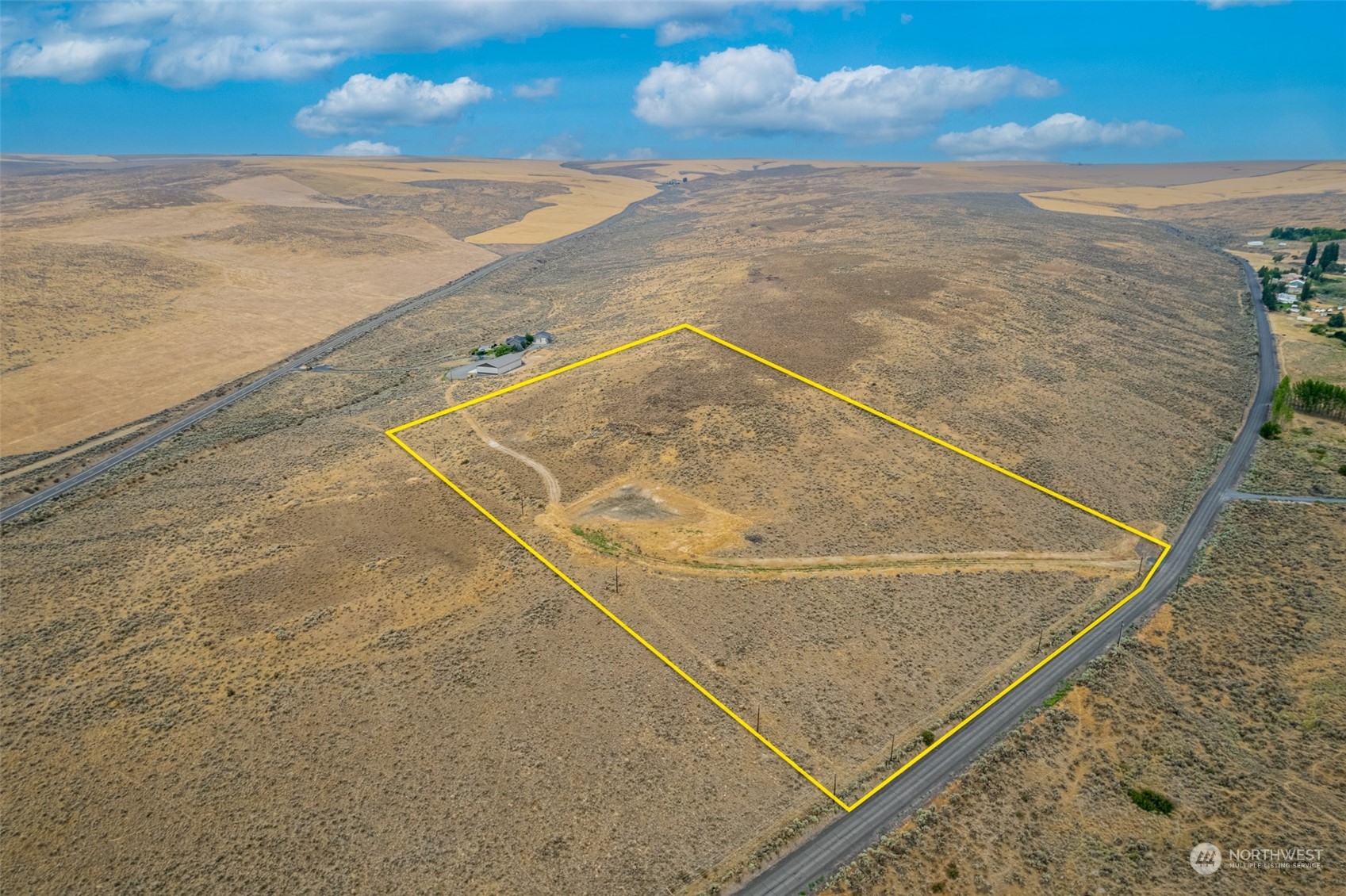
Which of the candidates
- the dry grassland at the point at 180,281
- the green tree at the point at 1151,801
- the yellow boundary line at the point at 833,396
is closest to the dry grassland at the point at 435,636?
the yellow boundary line at the point at 833,396

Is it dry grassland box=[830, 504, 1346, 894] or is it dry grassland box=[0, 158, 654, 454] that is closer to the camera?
dry grassland box=[830, 504, 1346, 894]

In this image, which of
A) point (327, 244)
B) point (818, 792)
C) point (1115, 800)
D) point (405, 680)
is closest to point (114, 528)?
point (405, 680)

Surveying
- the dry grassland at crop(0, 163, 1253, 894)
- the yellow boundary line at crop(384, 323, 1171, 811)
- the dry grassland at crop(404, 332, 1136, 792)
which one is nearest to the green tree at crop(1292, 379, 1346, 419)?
the dry grassland at crop(0, 163, 1253, 894)

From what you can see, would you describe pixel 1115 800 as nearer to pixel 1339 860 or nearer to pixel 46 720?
pixel 1339 860

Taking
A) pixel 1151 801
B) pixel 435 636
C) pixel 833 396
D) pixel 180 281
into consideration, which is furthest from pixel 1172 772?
pixel 180 281

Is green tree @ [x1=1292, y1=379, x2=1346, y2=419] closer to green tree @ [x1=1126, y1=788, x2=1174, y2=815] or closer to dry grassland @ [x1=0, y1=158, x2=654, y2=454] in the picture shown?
green tree @ [x1=1126, y1=788, x2=1174, y2=815]

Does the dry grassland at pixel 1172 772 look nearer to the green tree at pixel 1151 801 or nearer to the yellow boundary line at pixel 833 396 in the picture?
the green tree at pixel 1151 801

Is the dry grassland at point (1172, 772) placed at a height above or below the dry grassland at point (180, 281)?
below
